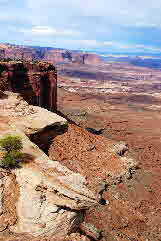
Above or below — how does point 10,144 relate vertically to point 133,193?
above

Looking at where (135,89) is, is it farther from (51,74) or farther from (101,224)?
(101,224)

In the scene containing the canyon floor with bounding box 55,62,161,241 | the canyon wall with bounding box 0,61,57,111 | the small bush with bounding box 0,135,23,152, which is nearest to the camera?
the small bush with bounding box 0,135,23,152

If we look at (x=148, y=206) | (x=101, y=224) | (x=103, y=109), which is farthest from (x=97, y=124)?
(x=101, y=224)

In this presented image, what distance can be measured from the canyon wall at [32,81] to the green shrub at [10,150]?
18495mm

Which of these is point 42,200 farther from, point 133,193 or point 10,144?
point 133,193

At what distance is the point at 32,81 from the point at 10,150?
22.8 meters

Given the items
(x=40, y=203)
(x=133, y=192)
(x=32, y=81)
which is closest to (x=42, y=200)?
(x=40, y=203)

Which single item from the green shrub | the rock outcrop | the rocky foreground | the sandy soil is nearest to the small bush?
the green shrub

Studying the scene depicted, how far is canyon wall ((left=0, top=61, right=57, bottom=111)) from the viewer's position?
40156 mm

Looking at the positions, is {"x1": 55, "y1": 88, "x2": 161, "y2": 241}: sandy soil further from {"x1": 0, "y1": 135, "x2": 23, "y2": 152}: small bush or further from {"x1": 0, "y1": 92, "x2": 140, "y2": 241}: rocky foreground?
{"x1": 0, "y1": 135, "x2": 23, "y2": 152}: small bush

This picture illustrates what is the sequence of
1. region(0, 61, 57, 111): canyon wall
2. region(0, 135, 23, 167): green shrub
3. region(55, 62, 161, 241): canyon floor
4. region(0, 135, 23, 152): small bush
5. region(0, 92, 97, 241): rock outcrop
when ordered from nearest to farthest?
region(0, 92, 97, 241): rock outcrop, region(0, 135, 23, 167): green shrub, region(0, 135, 23, 152): small bush, region(55, 62, 161, 241): canyon floor, region(0, 61, 57, 111): canyon wall

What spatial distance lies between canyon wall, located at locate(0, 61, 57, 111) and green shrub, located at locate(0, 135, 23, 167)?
728 inches

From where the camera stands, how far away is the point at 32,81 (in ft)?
142

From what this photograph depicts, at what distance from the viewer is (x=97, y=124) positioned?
71.8 m
